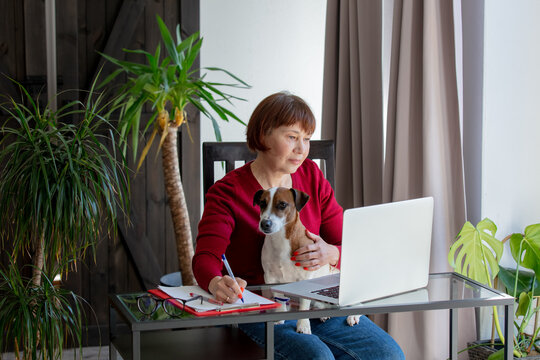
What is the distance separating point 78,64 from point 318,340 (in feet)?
7.53

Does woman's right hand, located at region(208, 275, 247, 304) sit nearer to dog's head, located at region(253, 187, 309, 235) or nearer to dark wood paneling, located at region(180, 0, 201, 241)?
dog's head, located at region(253, 187, 309, 235)

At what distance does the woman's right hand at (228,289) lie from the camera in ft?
4.93

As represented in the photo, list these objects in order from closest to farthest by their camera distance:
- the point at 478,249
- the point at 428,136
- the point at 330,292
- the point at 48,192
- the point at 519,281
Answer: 1. the point at 330,292
2. the point at 48,192
3. the point at 478,249
4. the point at 519,281
5. the point at 428,136

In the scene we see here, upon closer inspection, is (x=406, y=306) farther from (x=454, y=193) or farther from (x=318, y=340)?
(x=454, y=193)

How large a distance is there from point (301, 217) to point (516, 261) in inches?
34.4

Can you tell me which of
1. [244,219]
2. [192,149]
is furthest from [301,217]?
[192,149]

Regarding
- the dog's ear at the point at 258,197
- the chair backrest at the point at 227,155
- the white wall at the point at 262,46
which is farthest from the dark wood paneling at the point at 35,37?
the dog's ear at the point at 258,197

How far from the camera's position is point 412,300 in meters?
1.58

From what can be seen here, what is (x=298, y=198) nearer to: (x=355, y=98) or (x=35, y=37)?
(x=355, y=98)

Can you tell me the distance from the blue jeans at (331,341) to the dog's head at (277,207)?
28cm

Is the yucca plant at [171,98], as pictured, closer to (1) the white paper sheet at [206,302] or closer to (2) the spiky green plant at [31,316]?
(2) the spiky green plant at [31,316]

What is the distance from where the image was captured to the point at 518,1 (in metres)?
2.47

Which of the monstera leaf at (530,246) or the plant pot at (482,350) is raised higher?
the monstera leaf at (530,246)

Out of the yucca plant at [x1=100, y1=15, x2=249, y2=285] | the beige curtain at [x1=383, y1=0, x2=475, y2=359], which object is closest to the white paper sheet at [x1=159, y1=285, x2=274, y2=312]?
the yucca plant at [x1=100, y1=15, x2=249, y2=285]
